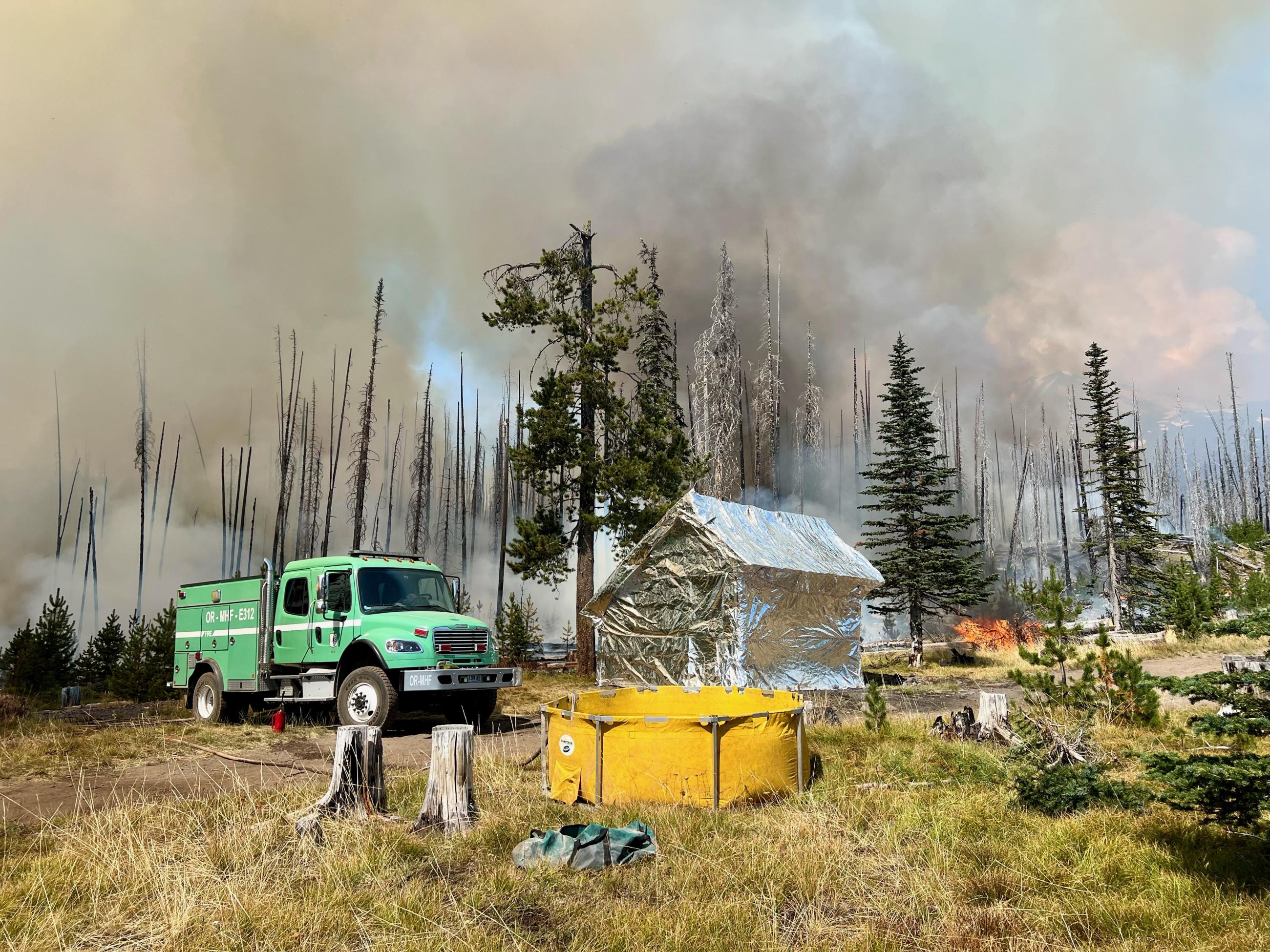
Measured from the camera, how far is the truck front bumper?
12.7 meters

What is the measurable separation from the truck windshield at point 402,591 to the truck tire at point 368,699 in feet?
3.72

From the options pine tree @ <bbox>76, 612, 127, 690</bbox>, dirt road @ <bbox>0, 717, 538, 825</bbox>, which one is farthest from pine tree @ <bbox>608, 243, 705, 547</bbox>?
pine tree @ <bbox>76, 612, 127, 690</bbox>

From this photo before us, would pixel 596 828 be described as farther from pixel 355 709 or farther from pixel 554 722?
pixel 355 709

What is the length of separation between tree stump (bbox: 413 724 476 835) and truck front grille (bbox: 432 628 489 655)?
20.6ft

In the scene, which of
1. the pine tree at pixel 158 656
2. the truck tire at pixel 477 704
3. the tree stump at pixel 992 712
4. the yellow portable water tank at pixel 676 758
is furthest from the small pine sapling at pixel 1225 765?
the pine tree at pixel 158 656

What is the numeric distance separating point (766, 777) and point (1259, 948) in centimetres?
411

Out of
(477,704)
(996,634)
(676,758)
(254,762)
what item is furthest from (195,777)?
(996,634)

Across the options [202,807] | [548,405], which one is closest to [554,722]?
[202,807]

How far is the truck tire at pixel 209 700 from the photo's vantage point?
1543cm

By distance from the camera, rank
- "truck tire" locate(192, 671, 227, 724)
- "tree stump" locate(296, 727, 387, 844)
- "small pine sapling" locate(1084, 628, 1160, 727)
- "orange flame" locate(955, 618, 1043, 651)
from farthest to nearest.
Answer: "orange flame" locate(955, 618, 1043, 651)
"truck tire" locate(192, 671, 227, 724)
"small pine sapling" locate(1084, 628, 1160, 727)
"tree stump" locate(296, 727, 387, 844)

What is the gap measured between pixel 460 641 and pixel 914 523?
91.3 ft

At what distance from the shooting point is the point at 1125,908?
502cm

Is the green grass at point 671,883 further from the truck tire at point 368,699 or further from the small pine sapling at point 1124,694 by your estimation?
the truck tire at point 368,699

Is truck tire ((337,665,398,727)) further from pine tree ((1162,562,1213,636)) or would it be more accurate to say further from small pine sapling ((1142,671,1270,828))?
pine tree ((1162,562,1213,636))
